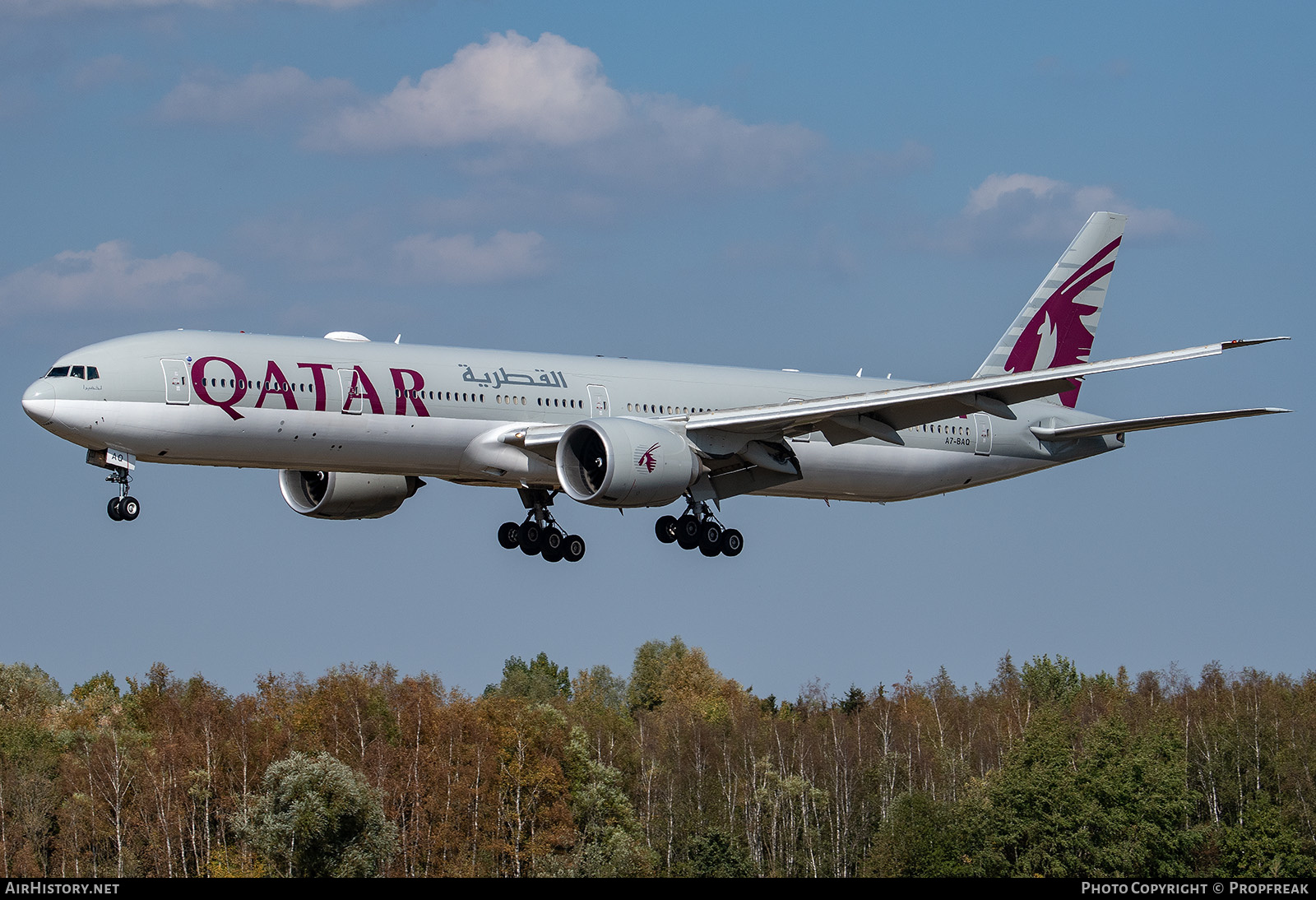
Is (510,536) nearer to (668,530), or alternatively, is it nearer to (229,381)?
(668,530)

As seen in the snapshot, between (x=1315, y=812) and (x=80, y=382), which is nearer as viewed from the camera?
(x=80, y=382)

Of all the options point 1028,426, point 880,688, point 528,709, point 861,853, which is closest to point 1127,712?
point 880,688

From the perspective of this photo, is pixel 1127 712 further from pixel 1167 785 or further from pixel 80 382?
pixel 80 382

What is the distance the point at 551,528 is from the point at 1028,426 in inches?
599

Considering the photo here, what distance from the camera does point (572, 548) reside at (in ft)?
152

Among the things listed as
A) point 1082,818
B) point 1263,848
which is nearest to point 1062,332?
point 1082,818

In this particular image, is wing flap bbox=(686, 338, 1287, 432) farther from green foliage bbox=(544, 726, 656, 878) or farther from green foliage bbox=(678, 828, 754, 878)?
green foliage bbox=(544, 726, 656, 878)

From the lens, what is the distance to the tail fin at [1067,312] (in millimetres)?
52750

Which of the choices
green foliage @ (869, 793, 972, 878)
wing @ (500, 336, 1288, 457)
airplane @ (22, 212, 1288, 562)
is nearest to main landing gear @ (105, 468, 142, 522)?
airplane @ (22, 212, 1288, 562)

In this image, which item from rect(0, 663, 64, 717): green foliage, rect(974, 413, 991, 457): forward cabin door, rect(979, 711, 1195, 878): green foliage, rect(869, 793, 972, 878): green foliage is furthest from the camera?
rect(0, 663, 64, 717): green foliage

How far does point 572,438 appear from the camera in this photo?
132ft

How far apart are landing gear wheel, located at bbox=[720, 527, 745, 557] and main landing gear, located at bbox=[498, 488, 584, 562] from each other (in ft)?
14.3

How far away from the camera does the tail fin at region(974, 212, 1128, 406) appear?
173 feet

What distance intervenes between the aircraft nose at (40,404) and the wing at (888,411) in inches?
417
